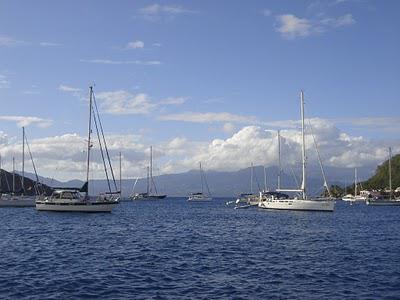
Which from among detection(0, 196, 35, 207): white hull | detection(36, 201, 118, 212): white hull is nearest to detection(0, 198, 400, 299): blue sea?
detection(36, 201, 118, 212): white hull

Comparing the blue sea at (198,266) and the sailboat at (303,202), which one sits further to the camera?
the sailboat at (303,202)

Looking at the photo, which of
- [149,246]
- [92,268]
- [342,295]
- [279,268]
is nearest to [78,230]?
[149,246]

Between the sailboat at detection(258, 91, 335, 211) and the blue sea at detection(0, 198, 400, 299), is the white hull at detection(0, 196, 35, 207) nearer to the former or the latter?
the sailboat at detection(258, 91, 335, 211)

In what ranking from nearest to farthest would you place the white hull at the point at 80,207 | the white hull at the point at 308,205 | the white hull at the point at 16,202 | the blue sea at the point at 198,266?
the blue sea at the point at 198,266 < the white hull at the point at 80,207 < the white hull at the point at 308,205 < the white hull at the point at 16,202

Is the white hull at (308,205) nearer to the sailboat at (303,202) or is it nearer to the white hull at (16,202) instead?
the sailboat at (303,202)

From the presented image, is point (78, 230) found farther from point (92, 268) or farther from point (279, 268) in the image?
point (279, 268)

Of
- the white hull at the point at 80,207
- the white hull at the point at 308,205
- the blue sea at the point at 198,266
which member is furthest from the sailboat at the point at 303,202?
the blue sea at the point at 198,266

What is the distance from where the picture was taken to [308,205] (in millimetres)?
102812

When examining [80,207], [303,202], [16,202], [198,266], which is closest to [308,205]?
[303,202]

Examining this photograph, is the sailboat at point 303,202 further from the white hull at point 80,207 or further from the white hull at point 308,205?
the white hull at point 80,207

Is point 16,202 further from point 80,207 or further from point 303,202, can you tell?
point 303,202

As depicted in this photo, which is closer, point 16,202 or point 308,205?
point 308,205

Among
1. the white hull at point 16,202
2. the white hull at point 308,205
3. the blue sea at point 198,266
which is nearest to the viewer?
the blue sea at point 198,266

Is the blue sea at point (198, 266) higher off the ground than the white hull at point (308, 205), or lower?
lower
